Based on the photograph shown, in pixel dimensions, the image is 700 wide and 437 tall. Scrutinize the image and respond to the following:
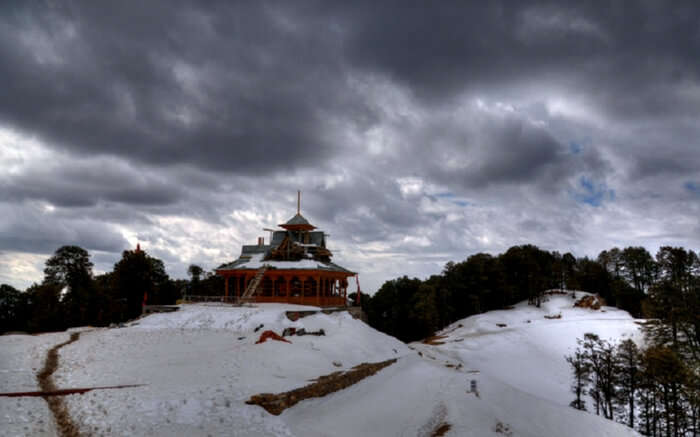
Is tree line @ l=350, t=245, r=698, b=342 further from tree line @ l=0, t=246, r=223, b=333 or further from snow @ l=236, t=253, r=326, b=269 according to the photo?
tree line @ l=0, t=246, r=223, b=333

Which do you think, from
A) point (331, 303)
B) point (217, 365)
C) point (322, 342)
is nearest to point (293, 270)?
point (331, 303)

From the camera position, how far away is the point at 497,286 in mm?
79000

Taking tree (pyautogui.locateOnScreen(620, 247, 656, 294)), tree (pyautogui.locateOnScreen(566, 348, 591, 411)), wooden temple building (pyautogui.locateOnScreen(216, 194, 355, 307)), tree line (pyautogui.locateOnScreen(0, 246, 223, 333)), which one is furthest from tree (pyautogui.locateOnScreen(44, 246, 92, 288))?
tree (pyautogui.locateOnScreen(620, 247, 656, 294))

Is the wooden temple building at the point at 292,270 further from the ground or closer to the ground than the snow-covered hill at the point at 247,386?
further from the ground

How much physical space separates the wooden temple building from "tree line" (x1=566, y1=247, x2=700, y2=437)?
23193 millimetres

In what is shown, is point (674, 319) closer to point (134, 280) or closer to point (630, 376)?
point (630, 376)

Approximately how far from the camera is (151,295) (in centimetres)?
5100

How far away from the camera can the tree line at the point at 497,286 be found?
7388 centimetres

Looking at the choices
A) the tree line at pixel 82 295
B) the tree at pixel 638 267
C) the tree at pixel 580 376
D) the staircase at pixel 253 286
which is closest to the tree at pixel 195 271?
the tree line at pixel 82 295

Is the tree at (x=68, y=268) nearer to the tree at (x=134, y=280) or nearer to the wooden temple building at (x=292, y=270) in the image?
the tree at (x=134, y=280)

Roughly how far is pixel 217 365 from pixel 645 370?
27.6 meters

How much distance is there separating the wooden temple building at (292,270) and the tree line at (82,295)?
7090 millimetres

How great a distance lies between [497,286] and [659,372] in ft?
177

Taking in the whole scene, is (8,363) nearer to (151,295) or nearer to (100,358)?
(100,358)
